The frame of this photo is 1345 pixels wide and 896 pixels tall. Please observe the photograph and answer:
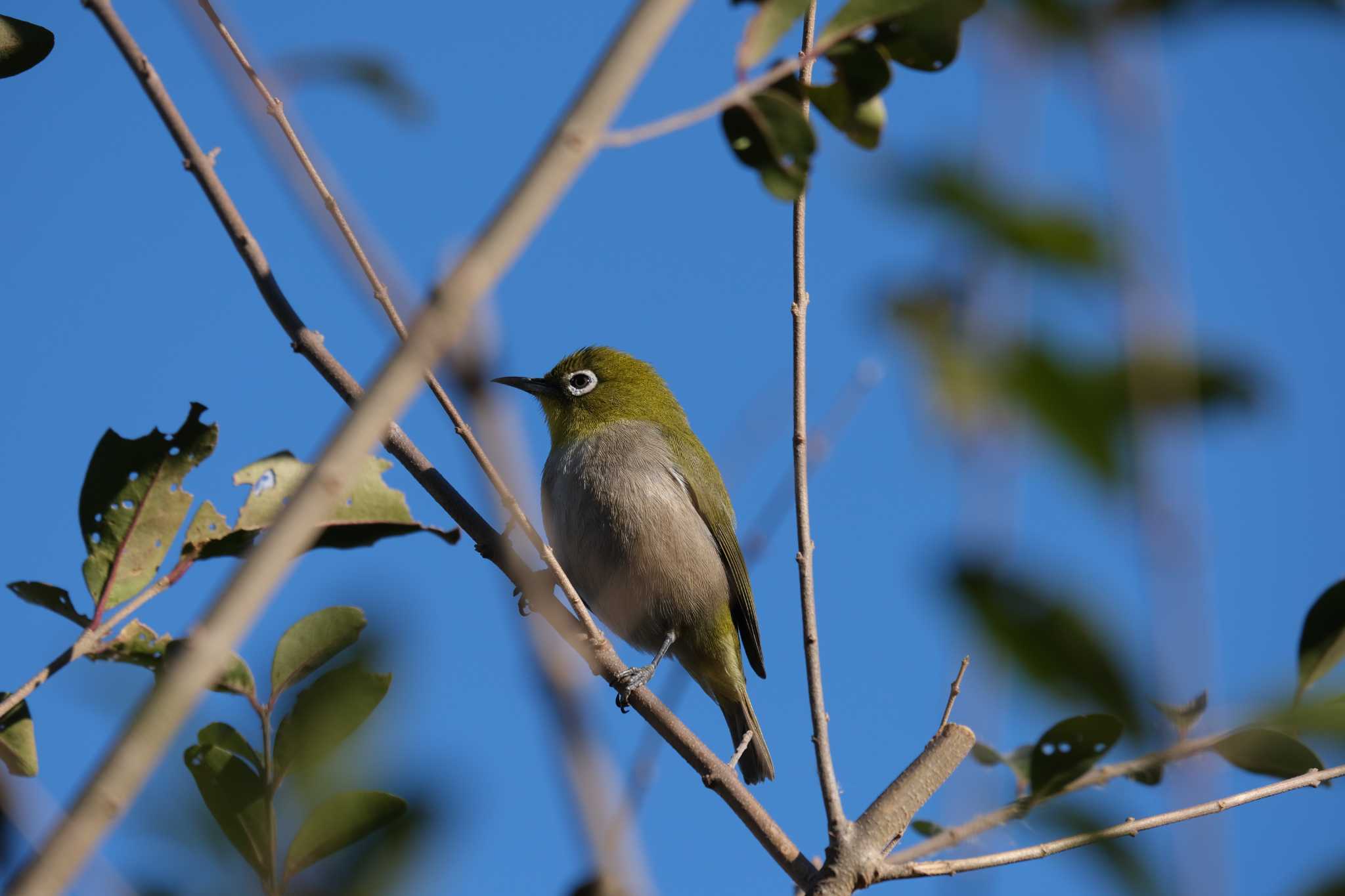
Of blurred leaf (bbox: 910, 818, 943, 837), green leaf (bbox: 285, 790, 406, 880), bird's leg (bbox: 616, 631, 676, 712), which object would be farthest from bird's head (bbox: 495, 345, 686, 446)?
green leaf (bbox: 285, 790, 406, 880)

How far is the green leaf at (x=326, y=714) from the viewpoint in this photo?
1.94 meters

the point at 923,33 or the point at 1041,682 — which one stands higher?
the point at 923,33

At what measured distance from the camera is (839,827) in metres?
3.10

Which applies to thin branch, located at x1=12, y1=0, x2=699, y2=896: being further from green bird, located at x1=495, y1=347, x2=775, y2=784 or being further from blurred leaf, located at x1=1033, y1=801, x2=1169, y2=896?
A: green bird, located at x1=495, y1=347, x2=775, y2=784

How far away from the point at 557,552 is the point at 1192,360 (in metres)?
5.71

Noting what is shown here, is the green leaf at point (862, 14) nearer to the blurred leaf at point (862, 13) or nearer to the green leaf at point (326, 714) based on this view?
the blurred leaf at point (862, 13)

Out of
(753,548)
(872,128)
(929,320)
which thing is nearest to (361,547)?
(753,548)

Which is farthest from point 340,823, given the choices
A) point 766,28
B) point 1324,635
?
point 1324,635

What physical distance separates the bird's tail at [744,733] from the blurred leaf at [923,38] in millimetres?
5147

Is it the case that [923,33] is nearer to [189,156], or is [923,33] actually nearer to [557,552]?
[189,156]

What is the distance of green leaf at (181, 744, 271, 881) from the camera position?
204 centimetres

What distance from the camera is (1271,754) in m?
2.82

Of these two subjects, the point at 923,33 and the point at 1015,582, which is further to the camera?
the point at 923,33

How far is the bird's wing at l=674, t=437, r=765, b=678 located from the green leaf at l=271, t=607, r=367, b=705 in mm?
4740
